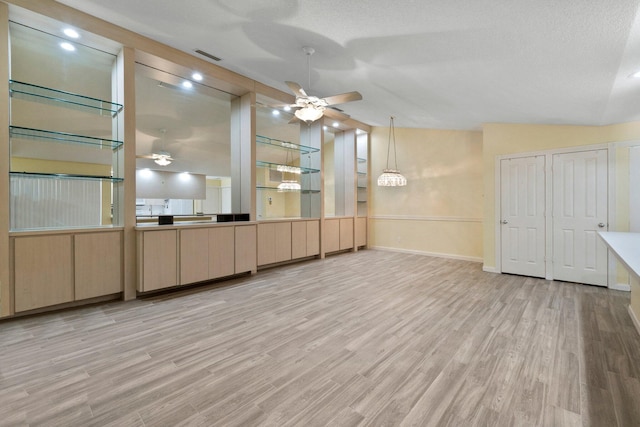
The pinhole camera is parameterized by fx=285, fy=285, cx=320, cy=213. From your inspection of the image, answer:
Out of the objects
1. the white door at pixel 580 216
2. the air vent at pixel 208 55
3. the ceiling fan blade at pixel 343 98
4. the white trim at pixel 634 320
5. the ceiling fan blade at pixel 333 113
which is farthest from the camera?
the ceiling fan blade at pixel 333 113

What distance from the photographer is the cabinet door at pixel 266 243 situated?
5.30m

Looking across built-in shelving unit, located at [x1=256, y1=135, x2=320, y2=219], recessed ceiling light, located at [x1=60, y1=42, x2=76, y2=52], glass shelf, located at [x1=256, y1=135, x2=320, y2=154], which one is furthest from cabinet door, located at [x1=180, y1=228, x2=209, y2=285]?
recessed ceiling light, located at [x1=60, y1=42, x2=76, y2=52]

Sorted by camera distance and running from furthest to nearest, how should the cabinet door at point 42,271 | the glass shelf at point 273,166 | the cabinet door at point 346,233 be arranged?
the cabinet door at point 346,233 → the glass shelf at point 273,166 → the cabinet door at point 42,271

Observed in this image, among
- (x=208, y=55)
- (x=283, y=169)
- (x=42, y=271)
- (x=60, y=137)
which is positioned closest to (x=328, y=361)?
(x=42, y=271)

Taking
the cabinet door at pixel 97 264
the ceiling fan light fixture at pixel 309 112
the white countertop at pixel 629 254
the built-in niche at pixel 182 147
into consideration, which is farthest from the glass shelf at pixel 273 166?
the white countertop at pixel 629 254

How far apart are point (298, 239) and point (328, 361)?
12.9 feet

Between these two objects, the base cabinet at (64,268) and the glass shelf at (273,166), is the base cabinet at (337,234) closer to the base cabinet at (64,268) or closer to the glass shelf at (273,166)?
the glass shelf at (273,166)

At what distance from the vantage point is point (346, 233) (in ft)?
24.3

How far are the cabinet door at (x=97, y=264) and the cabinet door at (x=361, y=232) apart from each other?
5423 mm

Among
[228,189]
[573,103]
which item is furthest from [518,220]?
[228,189]

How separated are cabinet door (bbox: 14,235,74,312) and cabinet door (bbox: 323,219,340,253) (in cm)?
458

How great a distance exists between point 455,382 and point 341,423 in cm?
91

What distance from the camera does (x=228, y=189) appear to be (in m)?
5.61

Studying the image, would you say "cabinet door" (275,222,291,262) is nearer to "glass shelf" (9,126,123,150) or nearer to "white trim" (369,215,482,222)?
"glass shelf" (9,126,123,150)
